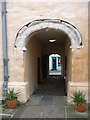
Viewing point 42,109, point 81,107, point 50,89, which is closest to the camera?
point 81,107

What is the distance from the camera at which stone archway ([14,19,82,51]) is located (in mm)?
3641

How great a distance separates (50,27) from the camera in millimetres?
3732

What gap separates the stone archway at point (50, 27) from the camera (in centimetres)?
364

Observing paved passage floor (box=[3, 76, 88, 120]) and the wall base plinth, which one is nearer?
paved passage floor (box=[3, 76, 88, 120])

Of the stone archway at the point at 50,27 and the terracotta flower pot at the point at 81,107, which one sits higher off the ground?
the stone archway at the point at 50,27

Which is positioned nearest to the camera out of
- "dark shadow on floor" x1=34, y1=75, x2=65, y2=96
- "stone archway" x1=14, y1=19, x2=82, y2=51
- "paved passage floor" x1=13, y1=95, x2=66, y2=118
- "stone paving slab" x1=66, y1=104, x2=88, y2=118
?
"stone paving slab" x1=66, y1=104, x2=88, y2=118

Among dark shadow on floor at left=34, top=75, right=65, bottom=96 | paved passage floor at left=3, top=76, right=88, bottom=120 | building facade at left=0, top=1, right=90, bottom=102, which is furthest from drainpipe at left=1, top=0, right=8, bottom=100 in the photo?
dark shadow on floor at left=34, top=75, right=65, bottom=96

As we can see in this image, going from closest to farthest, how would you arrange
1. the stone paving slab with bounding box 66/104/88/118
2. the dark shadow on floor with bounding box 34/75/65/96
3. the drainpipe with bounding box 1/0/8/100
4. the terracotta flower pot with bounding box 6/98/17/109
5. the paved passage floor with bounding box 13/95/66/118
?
the stone paving slab with bounding box 66/104/88/118 → the paved passage floor with bounding box 13/95/66/118 → the terracotta flower pot with bounding box 6/98/17/109 → the drainpipe with bounding box 1/0/8/100 → the dark shadow on floor with bounding box 34/75/65/96

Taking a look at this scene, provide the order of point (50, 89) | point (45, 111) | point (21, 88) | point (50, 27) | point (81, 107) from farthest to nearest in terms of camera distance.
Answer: point (50, 89) < point (21, 88) < point (50, 27) < point (45, 111) < point (81, 107)

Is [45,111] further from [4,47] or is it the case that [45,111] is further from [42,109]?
[4,47]

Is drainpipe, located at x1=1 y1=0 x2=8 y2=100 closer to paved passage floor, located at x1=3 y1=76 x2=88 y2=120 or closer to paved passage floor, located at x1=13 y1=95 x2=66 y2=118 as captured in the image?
paved passage floor, located at x1=3 y1=76 x2=88 y2=120

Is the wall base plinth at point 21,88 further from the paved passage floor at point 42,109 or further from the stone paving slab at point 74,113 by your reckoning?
the stone paving slab at point 74,113

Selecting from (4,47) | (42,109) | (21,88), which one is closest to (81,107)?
(42,109)

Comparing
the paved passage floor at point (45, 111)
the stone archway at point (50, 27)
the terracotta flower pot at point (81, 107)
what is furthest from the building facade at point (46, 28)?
the terracotta flower pot at point (81, 107)
